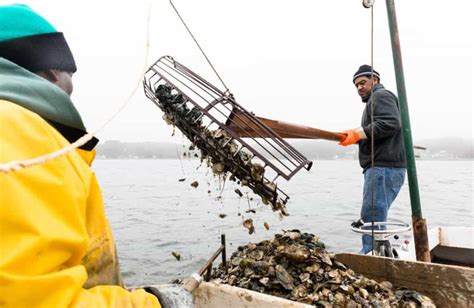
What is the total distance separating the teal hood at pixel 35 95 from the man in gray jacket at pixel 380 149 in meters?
4.04

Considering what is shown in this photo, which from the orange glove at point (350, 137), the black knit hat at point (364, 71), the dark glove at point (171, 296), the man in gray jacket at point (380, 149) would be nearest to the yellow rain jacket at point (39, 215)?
the dark glove at point (171, 296)

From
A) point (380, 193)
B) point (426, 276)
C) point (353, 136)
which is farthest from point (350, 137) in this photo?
point (426, 276)

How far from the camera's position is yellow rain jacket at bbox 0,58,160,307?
2.67 ft

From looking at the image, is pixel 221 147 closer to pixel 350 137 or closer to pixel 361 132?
pixel 350 137

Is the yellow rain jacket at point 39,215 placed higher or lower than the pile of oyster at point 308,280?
higher

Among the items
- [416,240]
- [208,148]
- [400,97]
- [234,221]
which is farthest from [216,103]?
[234,221]

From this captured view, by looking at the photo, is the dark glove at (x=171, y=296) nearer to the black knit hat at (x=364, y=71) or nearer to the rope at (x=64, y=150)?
the rope at (x=64, y=150)

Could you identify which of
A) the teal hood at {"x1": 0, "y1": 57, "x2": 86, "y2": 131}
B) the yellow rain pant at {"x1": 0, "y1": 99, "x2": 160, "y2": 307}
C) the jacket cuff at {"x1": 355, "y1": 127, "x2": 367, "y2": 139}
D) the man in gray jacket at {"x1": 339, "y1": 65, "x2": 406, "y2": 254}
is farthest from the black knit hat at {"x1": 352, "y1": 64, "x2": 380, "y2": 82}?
the yellow rain pant at {"x1": 0, "y1": 99, "x2": 160, "y2": 307}

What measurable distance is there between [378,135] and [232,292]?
10.5ft

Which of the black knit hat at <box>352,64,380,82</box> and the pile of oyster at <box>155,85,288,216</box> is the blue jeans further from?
the pile of oyster at <box>155,85,288,216</box>

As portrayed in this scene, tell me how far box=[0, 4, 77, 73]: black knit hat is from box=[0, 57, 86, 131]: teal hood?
0.16m

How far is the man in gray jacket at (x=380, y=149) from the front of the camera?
4770 millimetres

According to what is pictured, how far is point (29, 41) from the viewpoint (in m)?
1.30

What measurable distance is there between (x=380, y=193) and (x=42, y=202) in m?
4.67
